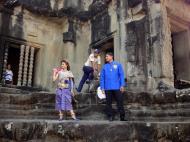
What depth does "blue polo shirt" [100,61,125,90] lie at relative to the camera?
201 inches

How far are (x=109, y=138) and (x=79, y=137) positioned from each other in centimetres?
40

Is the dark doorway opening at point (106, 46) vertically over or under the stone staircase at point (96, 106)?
over

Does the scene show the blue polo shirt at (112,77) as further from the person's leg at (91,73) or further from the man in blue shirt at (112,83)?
the person's leg at (91,73)

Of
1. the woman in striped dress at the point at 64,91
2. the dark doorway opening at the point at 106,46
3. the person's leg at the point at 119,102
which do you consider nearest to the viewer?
the person's leg at the point at 119,102

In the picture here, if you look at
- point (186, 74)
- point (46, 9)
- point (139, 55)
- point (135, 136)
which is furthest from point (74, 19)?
point (135, 136)

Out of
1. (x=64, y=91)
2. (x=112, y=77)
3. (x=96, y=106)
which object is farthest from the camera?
(x=96, y=106)

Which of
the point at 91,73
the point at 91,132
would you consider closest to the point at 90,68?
the point at 91,73

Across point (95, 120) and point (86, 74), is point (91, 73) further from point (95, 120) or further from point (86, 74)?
point (95, 120)

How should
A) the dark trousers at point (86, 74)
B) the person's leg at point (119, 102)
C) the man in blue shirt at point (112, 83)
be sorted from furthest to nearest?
the dark trousers at point (86, 74) < the man in blue shirt at point (112, 83) < the person's leg at point (119, 102)

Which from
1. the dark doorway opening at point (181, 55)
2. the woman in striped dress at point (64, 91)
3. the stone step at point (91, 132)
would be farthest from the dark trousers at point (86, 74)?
the stone step at point (91, 132)

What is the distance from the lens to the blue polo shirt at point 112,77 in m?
5.10

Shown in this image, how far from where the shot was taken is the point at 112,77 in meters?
5.12

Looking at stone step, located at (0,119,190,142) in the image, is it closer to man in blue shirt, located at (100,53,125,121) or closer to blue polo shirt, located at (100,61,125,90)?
man in blue shirt, located at (100,53,125,121)

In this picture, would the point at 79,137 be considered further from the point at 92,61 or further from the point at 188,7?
the point at 188,7
